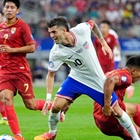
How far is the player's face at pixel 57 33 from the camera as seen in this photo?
955cm

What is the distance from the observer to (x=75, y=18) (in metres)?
35.4

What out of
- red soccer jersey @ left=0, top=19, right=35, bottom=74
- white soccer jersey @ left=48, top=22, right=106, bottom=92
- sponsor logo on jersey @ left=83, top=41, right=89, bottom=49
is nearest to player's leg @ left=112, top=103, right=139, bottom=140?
white soccer jersey @ left=48, top=22, right=106, bottom=92

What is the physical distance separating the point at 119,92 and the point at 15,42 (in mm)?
2138

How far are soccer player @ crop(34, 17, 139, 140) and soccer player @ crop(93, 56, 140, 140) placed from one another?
0.22 meters

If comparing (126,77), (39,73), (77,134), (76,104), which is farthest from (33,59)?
(126,77)

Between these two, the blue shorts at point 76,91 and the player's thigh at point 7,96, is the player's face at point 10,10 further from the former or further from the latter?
the blue shorts at point 76,91

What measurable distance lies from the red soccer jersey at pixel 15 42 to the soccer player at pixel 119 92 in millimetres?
1774

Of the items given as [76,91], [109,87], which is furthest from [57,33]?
[109,87]

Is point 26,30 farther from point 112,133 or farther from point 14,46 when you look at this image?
point 112,133

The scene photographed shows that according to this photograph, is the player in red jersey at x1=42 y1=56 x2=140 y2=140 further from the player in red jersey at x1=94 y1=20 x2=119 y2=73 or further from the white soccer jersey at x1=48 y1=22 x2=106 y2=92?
the player in red jersey at x1=94 y1=20 x2=119 y2=73

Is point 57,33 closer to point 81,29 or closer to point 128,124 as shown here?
point 81,29

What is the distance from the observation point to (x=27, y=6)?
3612 cm

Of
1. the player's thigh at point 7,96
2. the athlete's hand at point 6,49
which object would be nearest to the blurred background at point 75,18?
the player's thigh at point 7,96

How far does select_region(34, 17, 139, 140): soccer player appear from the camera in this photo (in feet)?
31.6
